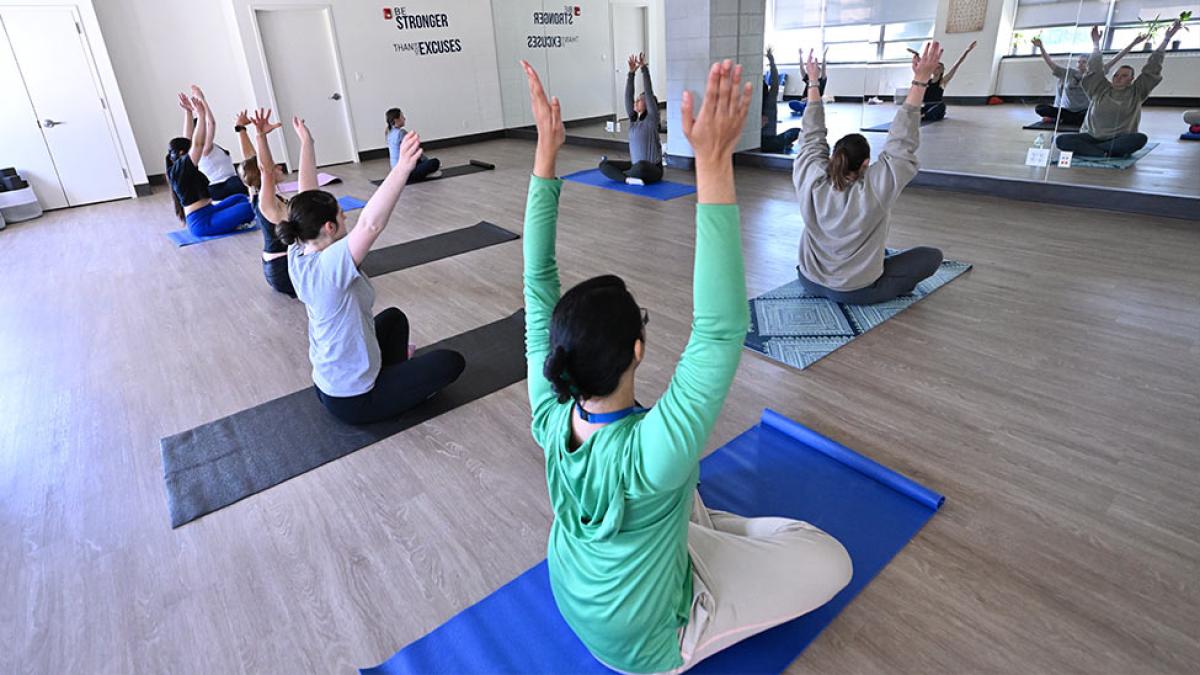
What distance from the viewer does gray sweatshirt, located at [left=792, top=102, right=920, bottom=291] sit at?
2.88m

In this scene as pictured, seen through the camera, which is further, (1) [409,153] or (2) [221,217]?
(2) [221,217]

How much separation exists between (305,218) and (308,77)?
24.4 ft

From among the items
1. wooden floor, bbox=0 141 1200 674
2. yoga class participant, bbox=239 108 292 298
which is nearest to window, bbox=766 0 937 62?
wooden floor, bbox=0 141 1200 674

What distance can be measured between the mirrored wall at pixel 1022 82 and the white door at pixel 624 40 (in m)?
2.62

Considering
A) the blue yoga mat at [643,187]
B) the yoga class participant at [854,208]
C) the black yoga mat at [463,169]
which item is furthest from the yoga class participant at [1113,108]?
the black yoga mat at [463,169]

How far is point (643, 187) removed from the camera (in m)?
6.46

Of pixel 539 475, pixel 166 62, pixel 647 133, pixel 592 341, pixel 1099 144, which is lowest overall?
pixel 539 475

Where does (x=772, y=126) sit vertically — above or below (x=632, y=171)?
above

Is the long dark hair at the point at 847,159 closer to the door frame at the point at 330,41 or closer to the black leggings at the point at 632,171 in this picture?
the black leggings at the point at 632,171

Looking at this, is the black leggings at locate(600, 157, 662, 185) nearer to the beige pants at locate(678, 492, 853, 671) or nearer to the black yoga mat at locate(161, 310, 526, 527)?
the black yoga mat at locate(161, 310, 526, 527)

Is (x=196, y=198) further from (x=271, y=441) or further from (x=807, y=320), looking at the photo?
(x=807, y=320)

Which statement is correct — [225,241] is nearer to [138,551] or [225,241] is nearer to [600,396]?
[138,551]

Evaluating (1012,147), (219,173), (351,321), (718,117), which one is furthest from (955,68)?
(219,173)

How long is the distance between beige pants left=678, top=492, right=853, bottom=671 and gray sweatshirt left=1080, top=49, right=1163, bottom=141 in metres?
5.35
